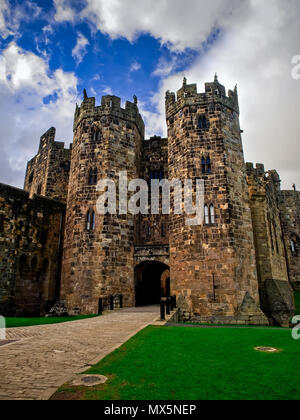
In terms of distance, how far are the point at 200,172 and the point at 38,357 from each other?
1514cm

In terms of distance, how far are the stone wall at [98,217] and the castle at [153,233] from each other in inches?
2.8

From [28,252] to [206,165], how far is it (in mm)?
13457

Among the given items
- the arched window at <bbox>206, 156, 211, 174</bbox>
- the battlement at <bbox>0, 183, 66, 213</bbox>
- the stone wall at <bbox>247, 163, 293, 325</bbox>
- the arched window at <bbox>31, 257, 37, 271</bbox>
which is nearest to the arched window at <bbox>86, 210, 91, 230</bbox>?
the battlement at <bbox>0, 183, 66, 213</bbox>

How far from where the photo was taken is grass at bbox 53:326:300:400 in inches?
173

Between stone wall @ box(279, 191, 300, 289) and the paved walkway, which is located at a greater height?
stone wall @ box(279, 191, 300, 289)

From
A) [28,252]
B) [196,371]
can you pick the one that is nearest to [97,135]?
[28,252]

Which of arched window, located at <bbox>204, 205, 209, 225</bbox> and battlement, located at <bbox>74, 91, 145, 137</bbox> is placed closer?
arched window, located at <bbox>204, 205, 209, 225</bbox>

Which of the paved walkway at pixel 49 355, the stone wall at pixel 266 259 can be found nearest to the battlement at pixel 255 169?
the stone wall at pixel 266 259

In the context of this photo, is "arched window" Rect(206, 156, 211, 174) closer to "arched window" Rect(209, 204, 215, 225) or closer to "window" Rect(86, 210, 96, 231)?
"arched window" Rect(209, 204, 215, 225)

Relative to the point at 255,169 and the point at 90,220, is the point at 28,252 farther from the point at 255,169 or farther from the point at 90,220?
the point at 255,169

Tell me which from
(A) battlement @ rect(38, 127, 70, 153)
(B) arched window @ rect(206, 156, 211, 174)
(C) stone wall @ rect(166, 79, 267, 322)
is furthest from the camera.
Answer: (A) battlement @ rect(38, 127, 70, 153)

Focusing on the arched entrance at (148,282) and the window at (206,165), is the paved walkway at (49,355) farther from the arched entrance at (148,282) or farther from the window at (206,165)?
Answer: the window at (206,165)

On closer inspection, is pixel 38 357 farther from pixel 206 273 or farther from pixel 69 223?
pixel 69 223

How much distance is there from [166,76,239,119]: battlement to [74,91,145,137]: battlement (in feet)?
11.5
